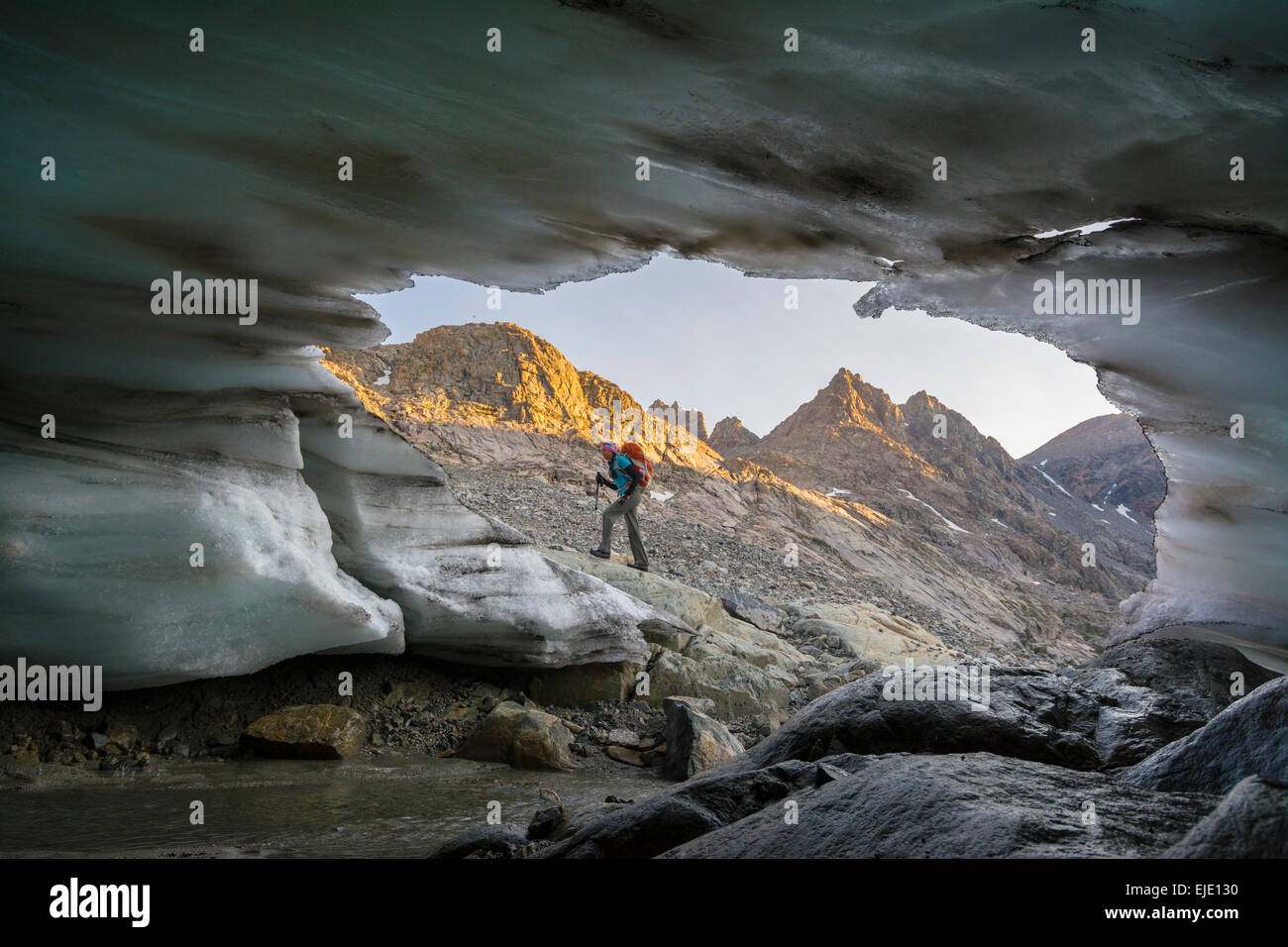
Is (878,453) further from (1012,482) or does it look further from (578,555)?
(578,555)

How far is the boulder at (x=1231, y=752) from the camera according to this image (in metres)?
3.27

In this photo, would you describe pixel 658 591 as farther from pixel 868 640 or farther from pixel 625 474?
pixel 868 640

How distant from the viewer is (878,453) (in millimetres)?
66438

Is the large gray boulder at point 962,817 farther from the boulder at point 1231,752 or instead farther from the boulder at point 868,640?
the boulder at point 868,640

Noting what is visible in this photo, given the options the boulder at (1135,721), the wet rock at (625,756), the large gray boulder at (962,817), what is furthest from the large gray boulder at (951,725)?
the wet rock at (625,756)

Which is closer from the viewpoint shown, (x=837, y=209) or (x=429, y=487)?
(x=837, y=209)

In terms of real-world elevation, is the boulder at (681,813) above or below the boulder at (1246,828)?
below

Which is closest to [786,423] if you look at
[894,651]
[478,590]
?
[894,651]

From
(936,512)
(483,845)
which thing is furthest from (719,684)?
(936,512)

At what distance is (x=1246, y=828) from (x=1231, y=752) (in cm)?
177

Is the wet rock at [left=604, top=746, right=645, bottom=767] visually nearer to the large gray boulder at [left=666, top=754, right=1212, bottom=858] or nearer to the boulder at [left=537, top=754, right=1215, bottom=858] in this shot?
the boulder at [left=537, top=754, right=1215, bottom=858]

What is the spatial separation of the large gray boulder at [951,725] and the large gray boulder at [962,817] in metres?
1.04

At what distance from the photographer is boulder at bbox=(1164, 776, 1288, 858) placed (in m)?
1.97

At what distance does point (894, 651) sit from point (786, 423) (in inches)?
2813
